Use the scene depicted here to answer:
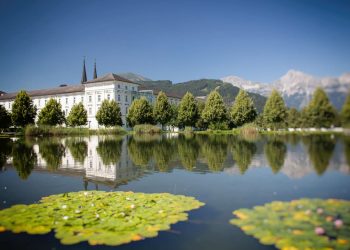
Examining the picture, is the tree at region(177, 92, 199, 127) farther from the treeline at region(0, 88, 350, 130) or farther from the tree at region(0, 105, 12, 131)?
the tree at region(0, 105, 12, 131)

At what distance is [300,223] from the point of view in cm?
624

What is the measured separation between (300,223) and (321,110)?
7.56 m

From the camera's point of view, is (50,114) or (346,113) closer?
(346,113)

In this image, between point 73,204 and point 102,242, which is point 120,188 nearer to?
point 73,204

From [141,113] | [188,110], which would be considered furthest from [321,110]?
[188,110]

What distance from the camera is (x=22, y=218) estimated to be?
23.6ft

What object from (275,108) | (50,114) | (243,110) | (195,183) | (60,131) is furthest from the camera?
(50,114)

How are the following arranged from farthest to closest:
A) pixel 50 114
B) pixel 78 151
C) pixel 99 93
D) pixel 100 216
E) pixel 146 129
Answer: pixel 99 93 < pixel 50 114 < pixel 146 129 < pixel 78 151 < pixel 100 216

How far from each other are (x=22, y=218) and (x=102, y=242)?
8.95 ft

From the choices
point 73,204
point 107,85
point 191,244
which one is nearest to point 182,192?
point 73,204

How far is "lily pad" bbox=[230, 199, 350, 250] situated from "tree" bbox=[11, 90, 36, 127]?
63.2 m

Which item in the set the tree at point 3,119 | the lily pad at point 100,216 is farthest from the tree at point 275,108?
the lily pad at point 100,216

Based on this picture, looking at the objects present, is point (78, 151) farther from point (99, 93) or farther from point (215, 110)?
point (99, 93)

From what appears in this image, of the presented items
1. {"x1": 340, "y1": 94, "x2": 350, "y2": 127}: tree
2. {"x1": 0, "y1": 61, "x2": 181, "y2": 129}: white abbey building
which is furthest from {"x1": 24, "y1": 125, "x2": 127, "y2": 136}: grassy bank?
{"x1": 340, "y1": 94, "x2": 350, "y2": 127}: tree
